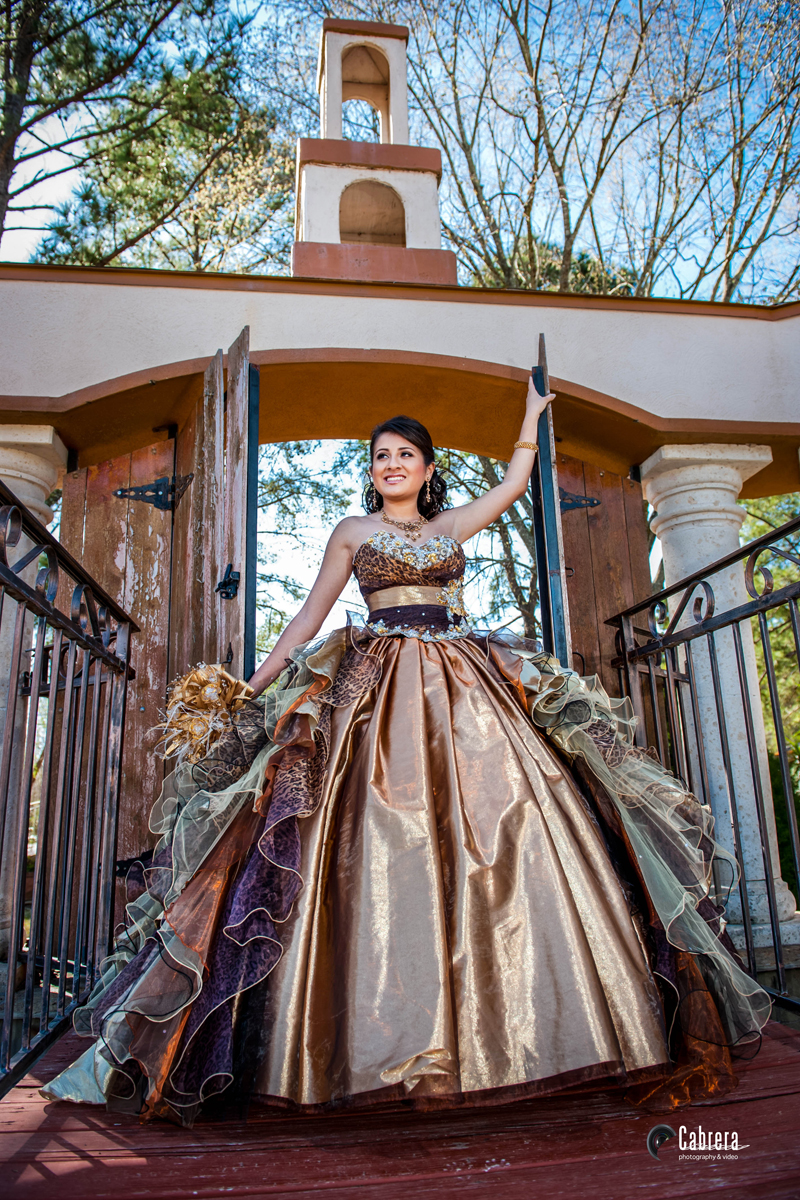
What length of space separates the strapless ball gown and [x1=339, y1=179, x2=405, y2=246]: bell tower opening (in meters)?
3.90

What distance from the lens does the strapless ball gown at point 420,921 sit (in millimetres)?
1559

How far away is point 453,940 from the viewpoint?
1680 mm

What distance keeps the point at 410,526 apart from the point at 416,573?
22cm

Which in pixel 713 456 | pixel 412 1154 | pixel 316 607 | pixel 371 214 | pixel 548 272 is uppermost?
pixel 548 272

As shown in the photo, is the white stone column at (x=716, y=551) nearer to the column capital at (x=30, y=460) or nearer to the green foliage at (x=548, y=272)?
the column capital at (x=30, y=460)

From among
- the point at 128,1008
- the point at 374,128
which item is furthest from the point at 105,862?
the point at 374,128

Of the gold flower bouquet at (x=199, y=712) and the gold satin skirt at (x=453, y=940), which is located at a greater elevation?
the gold flower bouquet at (x=199, y=712)

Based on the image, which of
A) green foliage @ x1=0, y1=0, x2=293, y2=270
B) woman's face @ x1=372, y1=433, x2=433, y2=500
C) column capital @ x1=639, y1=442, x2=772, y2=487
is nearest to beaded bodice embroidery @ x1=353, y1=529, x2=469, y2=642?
woman's face @ x1=372, y1=433, x2=433, y2=500

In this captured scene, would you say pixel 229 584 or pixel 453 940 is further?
pixel 229 584

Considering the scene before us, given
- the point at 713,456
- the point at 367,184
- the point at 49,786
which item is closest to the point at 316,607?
the point at 49,786

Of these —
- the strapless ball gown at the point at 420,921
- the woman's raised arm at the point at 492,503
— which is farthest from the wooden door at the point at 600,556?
the strapless ball gown at the point at 420,921

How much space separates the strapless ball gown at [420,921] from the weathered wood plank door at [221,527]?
2.65ft

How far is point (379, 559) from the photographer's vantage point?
2.64 m

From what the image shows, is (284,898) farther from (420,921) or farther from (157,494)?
(157,494)
